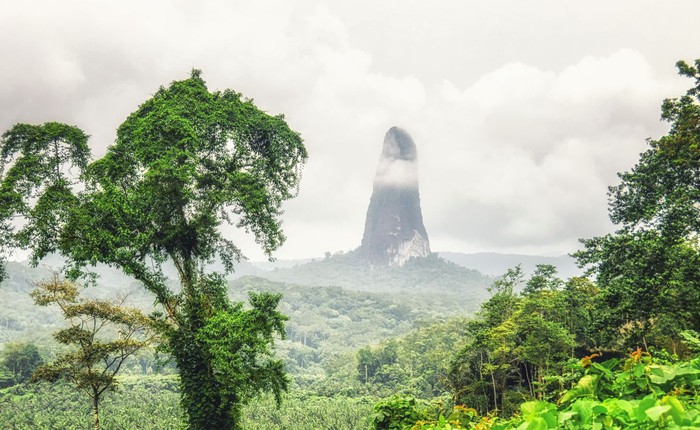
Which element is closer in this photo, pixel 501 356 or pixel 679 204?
pixel 679 204

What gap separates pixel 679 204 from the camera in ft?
28.9

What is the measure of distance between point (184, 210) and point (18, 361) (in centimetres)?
4404

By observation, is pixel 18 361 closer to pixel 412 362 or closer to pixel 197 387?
pixel 412 362

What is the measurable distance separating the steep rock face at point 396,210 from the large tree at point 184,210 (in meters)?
167

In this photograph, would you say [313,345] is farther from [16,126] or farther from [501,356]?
[16,126]

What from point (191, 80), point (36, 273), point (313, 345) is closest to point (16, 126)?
point (191, 80)

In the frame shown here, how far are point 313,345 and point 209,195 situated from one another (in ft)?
278

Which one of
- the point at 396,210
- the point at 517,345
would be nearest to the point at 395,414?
the point at 517,345

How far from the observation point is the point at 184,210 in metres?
10.2

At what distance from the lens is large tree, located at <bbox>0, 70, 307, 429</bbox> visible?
28.3ft

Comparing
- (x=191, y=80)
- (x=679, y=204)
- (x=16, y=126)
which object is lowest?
(x=679, y=204)

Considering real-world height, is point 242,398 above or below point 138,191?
below

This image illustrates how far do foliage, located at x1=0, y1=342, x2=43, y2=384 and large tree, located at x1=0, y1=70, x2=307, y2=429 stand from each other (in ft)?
134

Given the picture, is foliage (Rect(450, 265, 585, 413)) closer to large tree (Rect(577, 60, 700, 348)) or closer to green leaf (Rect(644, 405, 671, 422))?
large tree (Rect(577, 60, 700, 348))
